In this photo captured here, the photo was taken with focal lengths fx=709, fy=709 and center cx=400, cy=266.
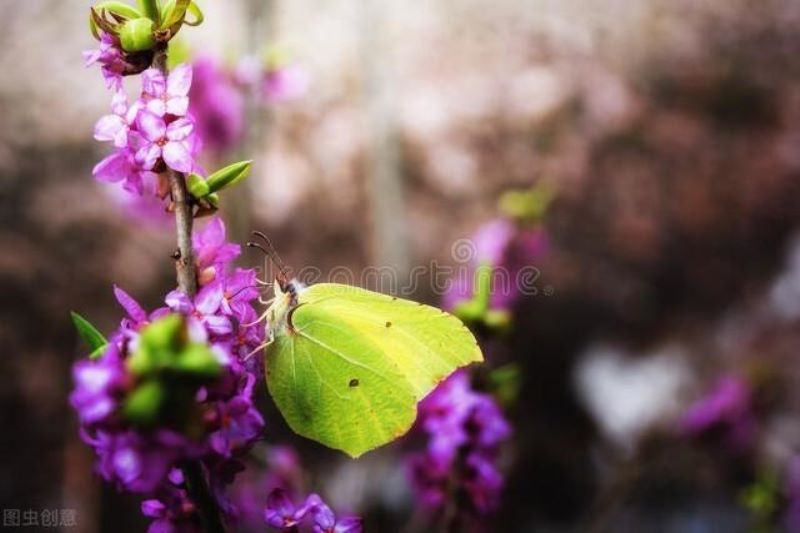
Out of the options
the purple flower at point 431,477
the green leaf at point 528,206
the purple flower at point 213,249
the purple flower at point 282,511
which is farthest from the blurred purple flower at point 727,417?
the purple flower at point 213,249

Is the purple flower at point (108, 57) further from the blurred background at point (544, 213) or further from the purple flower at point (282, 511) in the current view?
the blurred background at point (544, 213)

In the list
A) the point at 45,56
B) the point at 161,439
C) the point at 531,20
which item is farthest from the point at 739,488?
the point at 45,56

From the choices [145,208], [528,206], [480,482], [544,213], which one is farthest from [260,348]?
[544,213]

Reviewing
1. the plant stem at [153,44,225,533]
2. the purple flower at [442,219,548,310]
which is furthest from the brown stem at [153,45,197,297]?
the purple flower at [442,219,548,310]

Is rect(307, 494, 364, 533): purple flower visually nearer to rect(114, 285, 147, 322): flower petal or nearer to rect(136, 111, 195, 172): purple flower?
rect(114, 285, 147, 322): flower petal

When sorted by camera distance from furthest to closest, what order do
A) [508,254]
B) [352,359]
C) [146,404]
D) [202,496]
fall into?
[508,254]
[352,359]
[202,496]
[146,404]

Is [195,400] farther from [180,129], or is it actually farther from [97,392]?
[180,129]
